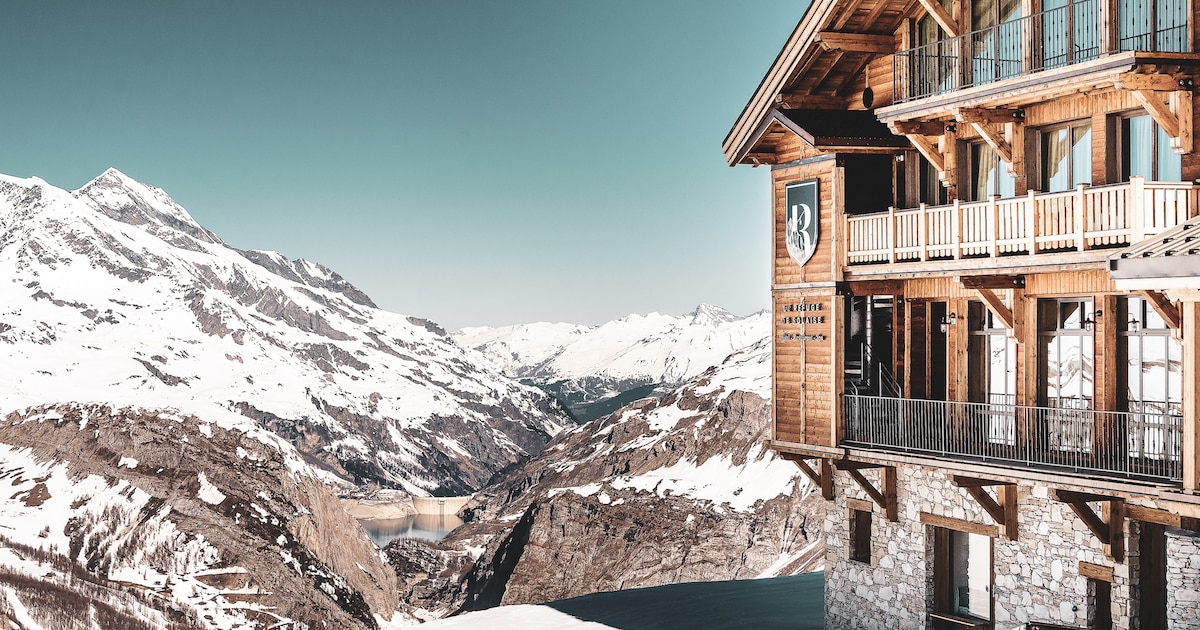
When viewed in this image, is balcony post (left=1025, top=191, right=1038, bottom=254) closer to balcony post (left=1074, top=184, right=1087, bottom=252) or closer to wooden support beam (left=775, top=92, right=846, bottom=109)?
balcony post (left=1074, top=184, right=1087, bottom=252)

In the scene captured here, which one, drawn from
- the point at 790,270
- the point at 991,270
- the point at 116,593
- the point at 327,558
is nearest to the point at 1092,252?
the point at 991,270

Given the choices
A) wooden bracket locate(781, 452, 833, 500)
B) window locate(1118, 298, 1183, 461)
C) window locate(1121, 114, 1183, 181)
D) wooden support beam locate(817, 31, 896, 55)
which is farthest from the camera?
wooden bracket locate(781, 452, 833, 500)

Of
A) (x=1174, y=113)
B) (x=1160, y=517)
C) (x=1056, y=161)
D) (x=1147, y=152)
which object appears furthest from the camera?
(x=1056, y=161)

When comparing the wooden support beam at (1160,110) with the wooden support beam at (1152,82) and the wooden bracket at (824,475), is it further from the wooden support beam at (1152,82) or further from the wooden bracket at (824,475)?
the wooden bracket at (824,475)

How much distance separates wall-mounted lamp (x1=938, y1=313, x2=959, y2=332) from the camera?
2503 centimetres

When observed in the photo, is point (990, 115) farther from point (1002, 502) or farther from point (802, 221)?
point (1002, 502)

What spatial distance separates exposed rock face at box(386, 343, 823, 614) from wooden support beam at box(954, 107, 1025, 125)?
50.5 metres

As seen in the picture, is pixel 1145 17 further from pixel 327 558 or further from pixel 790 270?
pixel 327 558

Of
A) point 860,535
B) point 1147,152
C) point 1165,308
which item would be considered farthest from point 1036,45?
point 860,535

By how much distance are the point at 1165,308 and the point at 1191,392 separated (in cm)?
168

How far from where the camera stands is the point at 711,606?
3356 cm

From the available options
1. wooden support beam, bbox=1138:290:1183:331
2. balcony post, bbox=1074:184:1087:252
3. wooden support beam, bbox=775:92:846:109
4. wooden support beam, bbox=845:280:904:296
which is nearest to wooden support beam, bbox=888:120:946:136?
wooden support beam, bbox=775:92:846:109

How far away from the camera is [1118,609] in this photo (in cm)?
2097

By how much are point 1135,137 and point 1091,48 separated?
1834mm
